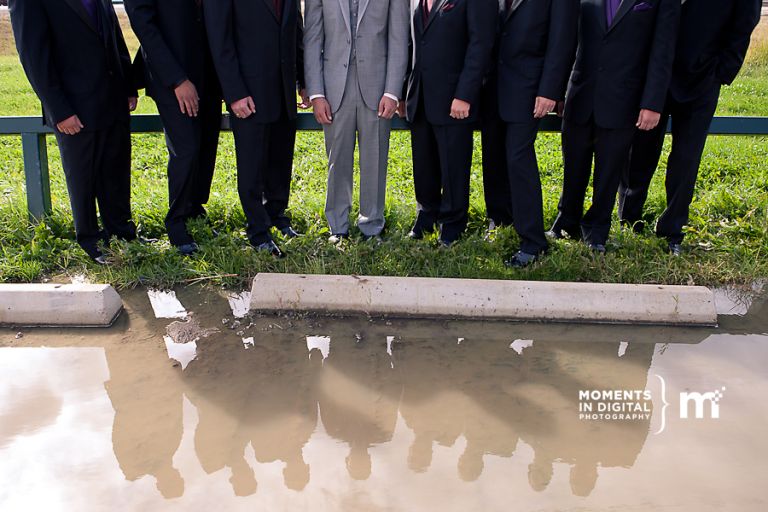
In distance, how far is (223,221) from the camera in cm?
505

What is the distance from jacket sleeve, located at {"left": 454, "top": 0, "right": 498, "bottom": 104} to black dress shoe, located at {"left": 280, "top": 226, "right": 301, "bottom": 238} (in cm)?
141

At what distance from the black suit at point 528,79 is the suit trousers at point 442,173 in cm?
29

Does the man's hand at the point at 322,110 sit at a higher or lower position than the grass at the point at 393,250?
higher

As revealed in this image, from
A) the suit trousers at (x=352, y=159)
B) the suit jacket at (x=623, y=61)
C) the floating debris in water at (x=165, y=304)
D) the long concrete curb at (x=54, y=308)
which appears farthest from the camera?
the suit trousers at (x=352, y=159)

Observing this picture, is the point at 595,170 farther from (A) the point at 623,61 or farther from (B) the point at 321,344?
(B) the point at 321,344

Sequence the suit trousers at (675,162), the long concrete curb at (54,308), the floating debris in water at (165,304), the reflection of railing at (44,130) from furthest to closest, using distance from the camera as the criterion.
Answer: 1. the reflection of railing at (44,130)
2. the suit trousers at (675,162)
3. the floating debris in water at (165,304)
4. the long concrete curb at (54,308)

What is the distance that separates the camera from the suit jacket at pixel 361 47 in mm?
4445

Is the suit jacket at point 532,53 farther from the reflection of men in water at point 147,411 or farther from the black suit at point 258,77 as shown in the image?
the reflection of men in water at point 147,411

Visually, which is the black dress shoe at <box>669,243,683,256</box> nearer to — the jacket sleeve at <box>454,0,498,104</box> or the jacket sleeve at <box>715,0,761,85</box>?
the jacket sleeve at <box>715,0,761,85</box>

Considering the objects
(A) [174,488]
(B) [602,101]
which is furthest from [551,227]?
(A) [174,488]

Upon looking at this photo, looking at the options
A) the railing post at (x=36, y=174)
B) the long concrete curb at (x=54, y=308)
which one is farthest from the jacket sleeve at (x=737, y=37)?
the railing post at (x=36, y=174)

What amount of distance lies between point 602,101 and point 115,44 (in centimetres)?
298

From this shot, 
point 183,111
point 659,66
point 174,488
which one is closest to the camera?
point 174,488

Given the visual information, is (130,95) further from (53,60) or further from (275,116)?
(275,116)
